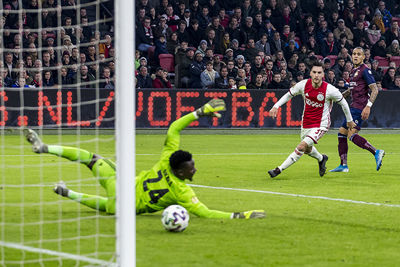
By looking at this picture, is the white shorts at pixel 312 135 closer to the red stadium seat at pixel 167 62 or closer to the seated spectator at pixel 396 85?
the red stadium seat at pixel 167 62

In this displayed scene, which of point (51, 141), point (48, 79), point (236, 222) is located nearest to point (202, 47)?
point (48, 79)

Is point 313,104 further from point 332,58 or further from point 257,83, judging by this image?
point 332,58

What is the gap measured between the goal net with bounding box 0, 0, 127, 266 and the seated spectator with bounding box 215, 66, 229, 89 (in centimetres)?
337

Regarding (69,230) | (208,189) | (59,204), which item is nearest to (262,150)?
(208,189)

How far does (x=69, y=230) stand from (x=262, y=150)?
405 inches

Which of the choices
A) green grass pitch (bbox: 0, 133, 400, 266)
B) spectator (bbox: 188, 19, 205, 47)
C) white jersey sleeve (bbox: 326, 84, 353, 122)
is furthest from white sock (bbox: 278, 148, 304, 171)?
spectator (bbox: 188, 19, 205, 47)

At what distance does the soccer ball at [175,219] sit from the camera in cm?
819

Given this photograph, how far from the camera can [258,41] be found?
25.2m

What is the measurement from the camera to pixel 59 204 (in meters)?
9.76

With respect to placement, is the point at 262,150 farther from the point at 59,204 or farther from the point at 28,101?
the point at 59,204

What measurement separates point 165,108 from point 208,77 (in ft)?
6.47

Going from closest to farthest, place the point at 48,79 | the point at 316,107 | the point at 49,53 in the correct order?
the point at 316,107 → the point at 49,53 → the point at 48,79

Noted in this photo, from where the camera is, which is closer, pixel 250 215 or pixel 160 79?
pixel 250 215

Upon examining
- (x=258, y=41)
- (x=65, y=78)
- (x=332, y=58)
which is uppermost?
(x=258, y=41)
